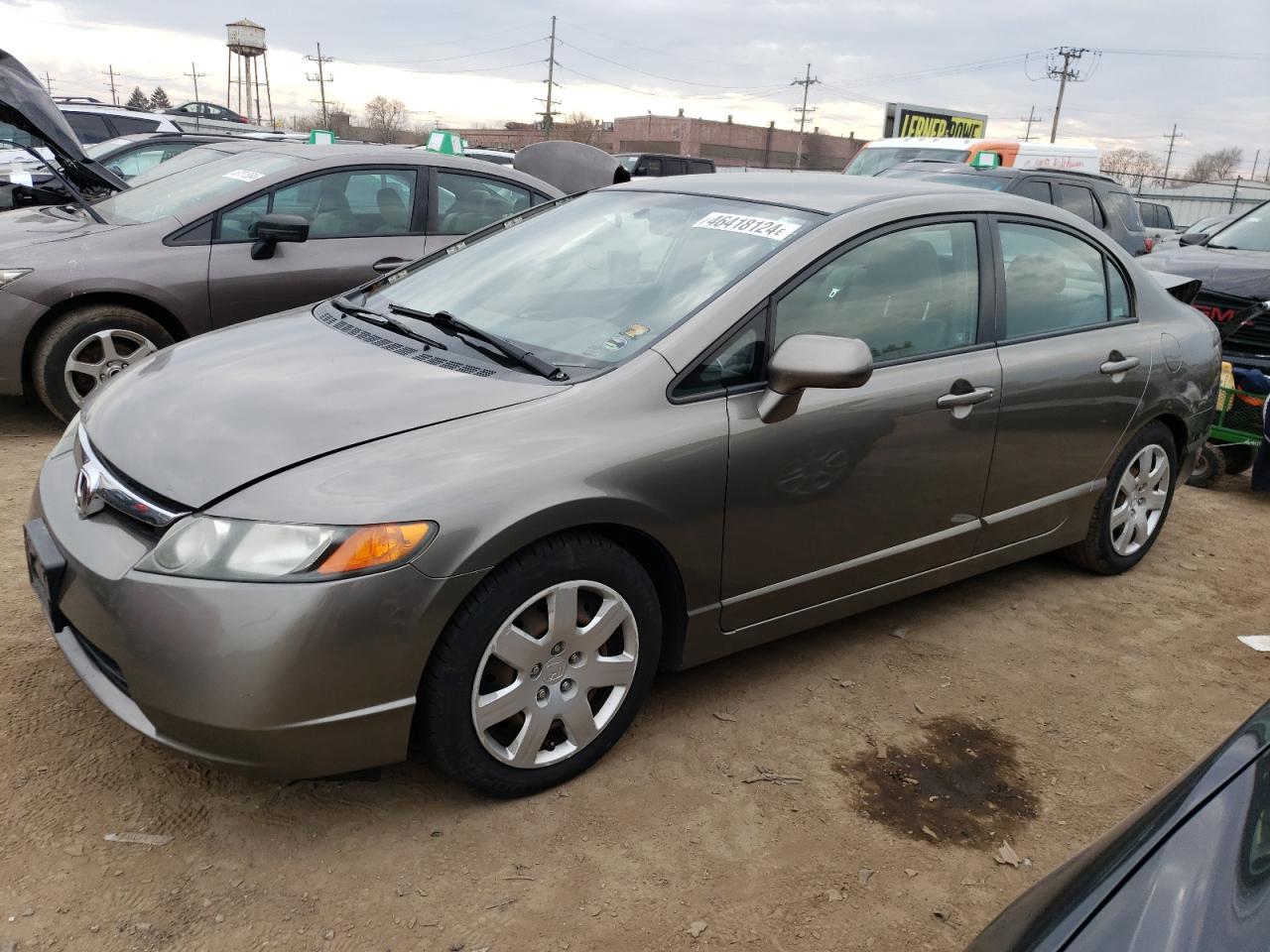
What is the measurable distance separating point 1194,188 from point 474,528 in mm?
50426

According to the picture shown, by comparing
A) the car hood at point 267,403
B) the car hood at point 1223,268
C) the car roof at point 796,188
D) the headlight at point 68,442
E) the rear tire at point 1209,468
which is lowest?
the rear tire at point 1209,468

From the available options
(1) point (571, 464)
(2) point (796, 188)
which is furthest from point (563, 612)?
(2) point (796, 188)

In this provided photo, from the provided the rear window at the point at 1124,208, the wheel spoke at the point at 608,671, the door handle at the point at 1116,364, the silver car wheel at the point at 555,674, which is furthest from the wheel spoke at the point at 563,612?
the rear window at the point at 1124,208

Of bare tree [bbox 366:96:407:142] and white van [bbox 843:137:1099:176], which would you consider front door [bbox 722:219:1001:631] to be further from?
bare tree [bbox 366:96:407:142]

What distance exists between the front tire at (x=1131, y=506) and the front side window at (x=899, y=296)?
120 cm

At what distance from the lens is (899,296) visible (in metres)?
3.25

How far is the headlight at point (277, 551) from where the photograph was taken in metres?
2.17

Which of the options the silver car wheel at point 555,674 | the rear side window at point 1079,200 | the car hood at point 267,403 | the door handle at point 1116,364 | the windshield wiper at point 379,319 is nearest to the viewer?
the car hood at point 267,403

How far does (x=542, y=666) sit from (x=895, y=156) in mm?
14014

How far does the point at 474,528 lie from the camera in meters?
2.30

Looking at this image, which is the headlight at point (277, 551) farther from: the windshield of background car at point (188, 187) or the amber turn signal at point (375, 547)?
the windshield of background car at point (188, 187)

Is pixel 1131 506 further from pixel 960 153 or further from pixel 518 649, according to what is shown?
pixel 960 153

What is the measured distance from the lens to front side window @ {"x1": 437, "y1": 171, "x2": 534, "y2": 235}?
6.08 metres

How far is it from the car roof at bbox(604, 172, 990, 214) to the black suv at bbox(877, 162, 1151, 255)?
6.42 m
